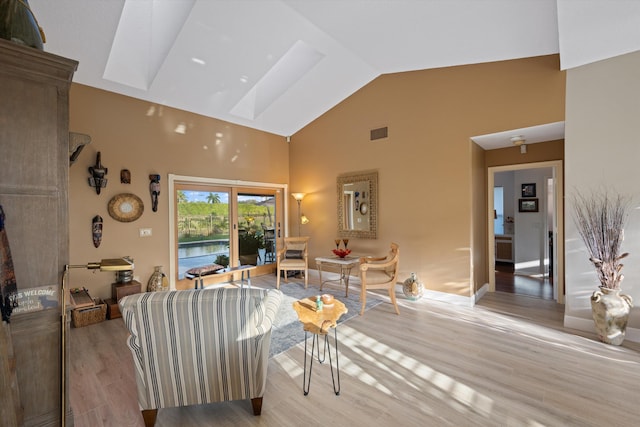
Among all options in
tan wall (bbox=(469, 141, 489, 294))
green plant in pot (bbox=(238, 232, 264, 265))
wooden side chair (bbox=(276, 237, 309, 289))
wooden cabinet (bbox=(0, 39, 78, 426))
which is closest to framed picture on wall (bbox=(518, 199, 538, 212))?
tan wall (bbox=(469, 141, 489, 294))

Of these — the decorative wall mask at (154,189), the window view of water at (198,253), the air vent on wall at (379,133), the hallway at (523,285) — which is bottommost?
the hallway at (523,285)

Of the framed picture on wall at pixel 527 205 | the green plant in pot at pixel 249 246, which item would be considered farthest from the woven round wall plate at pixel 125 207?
the framed picture on wall at pixel 527 205

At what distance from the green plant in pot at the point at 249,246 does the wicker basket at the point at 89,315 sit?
243cm

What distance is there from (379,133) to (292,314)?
337cm

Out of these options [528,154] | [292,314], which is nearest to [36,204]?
[292,314]

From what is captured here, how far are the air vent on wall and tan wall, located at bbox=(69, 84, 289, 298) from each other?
2690 millimetres

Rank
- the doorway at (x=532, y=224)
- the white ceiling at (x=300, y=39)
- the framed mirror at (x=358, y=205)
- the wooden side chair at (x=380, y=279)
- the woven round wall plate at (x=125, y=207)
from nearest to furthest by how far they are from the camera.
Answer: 1. the white ceiling at (x=300, y=39)
2. the wooden side chair at (x=380, y=279)
3. the woven round wall plate at (x=125, y=207)
4. the framed mirror at (x=358, y=205)
5. the doorway at (x=532, y=224)

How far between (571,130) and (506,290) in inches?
114

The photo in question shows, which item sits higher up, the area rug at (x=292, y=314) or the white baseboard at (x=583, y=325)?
the white baseboard at (x=583, y=325)

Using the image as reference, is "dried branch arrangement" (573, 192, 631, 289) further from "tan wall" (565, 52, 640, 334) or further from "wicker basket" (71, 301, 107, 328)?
"wicker basket" (71, 301, 107, 328)

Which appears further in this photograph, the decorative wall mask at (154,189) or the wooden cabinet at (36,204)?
the decorative wall mask at (154,189)

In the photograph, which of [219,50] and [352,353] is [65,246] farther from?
[219,50]

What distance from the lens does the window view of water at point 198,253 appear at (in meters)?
5.01

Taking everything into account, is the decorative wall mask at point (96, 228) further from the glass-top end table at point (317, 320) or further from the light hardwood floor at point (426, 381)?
the glass-top end table at point (317, 320)
